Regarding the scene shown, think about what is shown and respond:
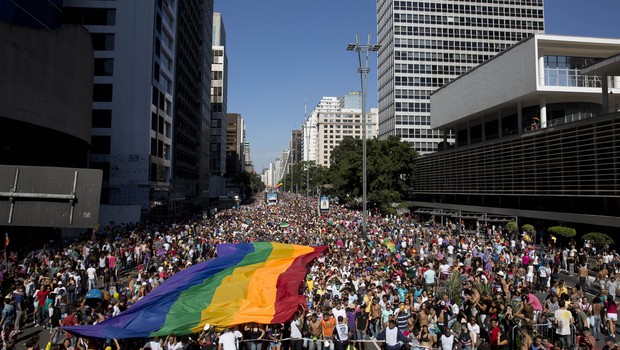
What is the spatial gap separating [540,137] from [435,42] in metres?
59.4

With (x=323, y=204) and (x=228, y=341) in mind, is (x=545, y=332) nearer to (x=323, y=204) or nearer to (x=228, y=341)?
(x=228, y=341)

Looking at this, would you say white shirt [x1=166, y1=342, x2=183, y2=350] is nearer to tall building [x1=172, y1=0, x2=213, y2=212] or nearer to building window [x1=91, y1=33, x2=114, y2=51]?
building window [x1=91, y1=33, x2=114, y2=51]

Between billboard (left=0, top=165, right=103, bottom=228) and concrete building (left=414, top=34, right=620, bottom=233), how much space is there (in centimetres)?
3056

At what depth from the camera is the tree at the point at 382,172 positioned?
2259 inches

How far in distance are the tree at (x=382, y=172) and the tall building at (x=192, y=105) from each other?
24.4m

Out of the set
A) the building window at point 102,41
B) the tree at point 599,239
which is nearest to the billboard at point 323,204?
the building window at point 102,41

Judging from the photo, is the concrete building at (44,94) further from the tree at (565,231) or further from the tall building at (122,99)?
the tree at (565,231)

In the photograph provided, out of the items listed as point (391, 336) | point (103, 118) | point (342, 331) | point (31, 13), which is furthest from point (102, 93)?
point (391, 336)

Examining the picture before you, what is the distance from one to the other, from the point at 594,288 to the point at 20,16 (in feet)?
119

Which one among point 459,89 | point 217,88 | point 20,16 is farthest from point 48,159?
point 217,88

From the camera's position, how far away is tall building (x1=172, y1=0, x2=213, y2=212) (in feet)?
213

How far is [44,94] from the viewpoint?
29.9 metres

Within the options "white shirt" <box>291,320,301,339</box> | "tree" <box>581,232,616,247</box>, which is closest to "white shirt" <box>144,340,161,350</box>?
"white shirt" <box>291,320,301,339</box>

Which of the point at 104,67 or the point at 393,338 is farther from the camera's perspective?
the point at 104,67
